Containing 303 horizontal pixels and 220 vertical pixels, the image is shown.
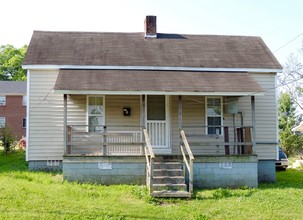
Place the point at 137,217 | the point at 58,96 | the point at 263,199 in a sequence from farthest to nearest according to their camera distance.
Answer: the point at 58,96
the point at 263,199
the point at 137,217

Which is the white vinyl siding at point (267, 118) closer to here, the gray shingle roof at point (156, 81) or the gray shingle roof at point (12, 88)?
the gray shingle roof at point (156, 81)

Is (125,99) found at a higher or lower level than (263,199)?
higher

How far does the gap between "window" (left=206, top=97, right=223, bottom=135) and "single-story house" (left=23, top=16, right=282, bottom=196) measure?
0.13 feet

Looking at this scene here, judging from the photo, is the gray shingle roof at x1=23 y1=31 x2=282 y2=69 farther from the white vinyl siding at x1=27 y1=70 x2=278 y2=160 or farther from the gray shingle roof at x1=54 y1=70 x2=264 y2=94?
the white vinyl siding at x1=27 y1=70 x2=278 y2=160

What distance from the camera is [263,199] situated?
32.6 ft

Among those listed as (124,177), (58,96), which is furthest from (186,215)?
Result: (58,96)

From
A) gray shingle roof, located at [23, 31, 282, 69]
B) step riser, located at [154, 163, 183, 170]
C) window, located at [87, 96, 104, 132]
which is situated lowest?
step riser, located at [154, 163, 183, 170]

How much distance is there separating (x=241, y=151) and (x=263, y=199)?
3.12m

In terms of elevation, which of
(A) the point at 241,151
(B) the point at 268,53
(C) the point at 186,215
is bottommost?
(C) the point at 186,215

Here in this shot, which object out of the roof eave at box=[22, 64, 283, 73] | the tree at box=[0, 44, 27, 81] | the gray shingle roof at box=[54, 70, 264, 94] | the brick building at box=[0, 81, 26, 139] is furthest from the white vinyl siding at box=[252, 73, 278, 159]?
the tree at box=[0, 44, 27, 81]

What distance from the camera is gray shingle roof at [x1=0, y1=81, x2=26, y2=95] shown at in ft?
128

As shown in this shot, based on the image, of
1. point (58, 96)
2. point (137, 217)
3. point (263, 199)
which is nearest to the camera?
point (137, 217)

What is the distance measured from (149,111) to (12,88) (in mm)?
30487

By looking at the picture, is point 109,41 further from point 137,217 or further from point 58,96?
point 137,217
